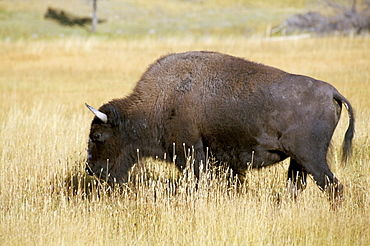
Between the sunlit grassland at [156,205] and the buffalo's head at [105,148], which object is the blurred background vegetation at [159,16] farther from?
the buffalo's head at [105,148]

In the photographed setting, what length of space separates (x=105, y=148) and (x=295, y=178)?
3.19 meters

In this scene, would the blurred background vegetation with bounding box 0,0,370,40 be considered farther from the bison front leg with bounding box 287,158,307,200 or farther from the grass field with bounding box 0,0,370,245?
the bison front leg with bounding box 287,158,307,200

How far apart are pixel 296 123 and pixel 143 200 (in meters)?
2.58

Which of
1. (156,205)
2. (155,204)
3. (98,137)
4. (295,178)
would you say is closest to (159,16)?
(98,137)

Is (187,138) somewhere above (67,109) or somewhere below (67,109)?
above

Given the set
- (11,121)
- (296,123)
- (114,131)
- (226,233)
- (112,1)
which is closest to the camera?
(226,233)

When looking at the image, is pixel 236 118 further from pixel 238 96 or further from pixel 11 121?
pixel 11 121

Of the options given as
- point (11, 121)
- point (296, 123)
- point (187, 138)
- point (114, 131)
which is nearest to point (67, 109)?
point (11, 121)

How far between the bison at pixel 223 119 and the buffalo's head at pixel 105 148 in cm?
2

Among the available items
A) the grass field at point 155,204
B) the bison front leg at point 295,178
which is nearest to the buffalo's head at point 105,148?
the grass field at point 155,204

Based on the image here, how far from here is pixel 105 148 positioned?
7.82 metres

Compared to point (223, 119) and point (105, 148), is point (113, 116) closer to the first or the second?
point (105, 148)

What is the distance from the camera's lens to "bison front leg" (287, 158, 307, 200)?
732 cm

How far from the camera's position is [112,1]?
64.4 metres
